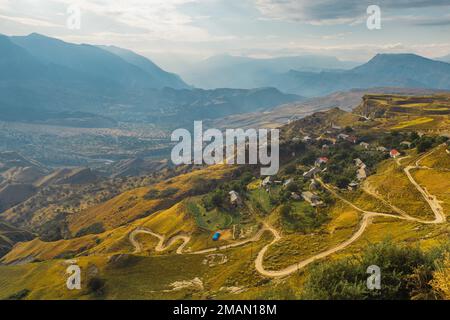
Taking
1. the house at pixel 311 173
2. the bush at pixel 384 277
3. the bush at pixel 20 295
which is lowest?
the bush at pixel 20 295

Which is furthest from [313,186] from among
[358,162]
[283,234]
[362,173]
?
[283,234]

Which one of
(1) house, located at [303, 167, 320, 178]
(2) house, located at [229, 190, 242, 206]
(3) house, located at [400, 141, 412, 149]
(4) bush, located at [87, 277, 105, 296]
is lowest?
(4) bush, located at [87, 277, 105, 296]

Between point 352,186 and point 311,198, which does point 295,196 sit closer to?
point 311,198

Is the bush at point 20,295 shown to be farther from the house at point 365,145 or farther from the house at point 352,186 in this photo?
the house at point 365,145

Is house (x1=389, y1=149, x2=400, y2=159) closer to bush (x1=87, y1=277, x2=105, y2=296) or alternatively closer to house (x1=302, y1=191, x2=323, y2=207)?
house (x1=302, y1=191, x2=323, y2=207)

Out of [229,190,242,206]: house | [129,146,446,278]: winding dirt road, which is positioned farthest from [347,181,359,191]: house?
[229,190,242,206]: house

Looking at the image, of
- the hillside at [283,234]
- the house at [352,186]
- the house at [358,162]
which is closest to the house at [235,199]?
the hillside at [283,234]

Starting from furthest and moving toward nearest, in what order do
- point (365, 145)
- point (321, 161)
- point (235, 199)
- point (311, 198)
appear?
1. point (365, 145)
2. point (321, 161)
3. point (235, 199)
4. point (311, 198)

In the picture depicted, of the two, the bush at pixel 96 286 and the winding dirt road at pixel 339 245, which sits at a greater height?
the winding dirt road at pixel 339 245
